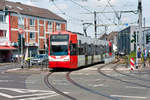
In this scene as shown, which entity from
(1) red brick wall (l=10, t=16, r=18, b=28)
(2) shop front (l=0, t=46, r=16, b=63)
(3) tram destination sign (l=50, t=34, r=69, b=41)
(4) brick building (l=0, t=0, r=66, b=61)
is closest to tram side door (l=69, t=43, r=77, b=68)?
(3) tram destination sign (l=50, t=34, r=69, b=41)

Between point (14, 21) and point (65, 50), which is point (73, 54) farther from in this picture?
point (14, 21)

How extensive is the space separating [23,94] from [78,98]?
7.94ft

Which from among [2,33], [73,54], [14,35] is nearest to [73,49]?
[73,54]

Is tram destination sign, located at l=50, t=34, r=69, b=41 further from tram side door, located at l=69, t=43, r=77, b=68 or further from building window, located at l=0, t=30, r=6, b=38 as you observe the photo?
building window, located at l=0, t=30, r=6, b=38

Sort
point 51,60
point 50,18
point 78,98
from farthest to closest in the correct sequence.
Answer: point 50,18 → point 51,60 → point 78,98

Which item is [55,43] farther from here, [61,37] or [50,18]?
[50,18]

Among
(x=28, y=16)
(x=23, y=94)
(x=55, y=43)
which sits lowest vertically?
(x=23, y=94)

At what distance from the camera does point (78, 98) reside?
10328 mm

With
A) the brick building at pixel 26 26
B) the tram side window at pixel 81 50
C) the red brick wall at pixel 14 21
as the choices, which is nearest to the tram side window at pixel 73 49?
the tram side window at pixel 81 50

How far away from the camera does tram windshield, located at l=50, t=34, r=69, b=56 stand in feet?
76.3

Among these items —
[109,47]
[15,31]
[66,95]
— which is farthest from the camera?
[15,31]

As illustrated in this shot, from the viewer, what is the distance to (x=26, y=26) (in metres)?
55.2

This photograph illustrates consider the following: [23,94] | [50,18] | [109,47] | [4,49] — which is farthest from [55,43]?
[50,18]

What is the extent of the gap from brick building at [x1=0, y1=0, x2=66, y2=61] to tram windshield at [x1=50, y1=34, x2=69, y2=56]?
2349 cm
